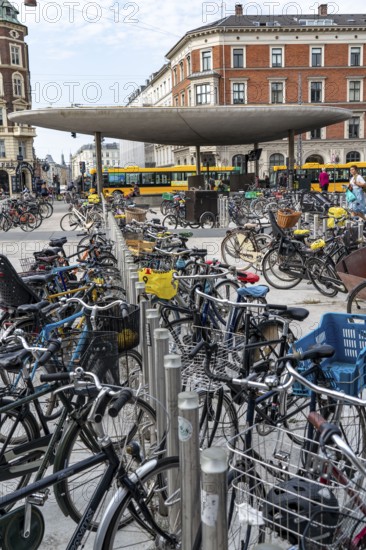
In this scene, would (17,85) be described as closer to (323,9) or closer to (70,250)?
(323,9)

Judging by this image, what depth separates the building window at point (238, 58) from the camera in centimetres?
5350

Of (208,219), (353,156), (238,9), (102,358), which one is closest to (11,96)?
(238,9)

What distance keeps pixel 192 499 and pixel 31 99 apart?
69494mm

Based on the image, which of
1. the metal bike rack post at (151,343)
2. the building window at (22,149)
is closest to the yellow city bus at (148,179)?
the building window at (22,149)

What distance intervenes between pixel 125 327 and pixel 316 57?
56664mm

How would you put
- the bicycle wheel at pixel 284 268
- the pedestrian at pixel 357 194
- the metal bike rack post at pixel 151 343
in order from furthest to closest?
the pedestrian at pixel 357 194 < the bicycle wheel at pixel 284 268 < the metal bike rack post at pixel 151 343

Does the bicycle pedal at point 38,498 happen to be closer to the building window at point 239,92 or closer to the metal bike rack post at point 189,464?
the metal bike rack post at point 189,464

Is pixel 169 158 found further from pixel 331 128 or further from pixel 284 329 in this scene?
pixel 284 329

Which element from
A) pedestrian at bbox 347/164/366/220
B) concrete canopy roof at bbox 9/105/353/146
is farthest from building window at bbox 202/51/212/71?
pedestrian at bbox 347/164/366/220

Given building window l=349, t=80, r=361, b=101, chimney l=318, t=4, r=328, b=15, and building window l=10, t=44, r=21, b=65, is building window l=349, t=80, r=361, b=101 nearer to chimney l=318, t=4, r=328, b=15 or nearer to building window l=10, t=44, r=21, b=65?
chimney l=318, t=4, r=328, b=15

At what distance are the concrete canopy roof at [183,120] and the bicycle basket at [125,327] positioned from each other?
1767 centimetres

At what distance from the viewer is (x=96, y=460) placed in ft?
7.65

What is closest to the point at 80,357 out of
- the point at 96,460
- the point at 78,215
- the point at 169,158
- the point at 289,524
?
the point at 96,460

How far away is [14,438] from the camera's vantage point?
3232 mm
